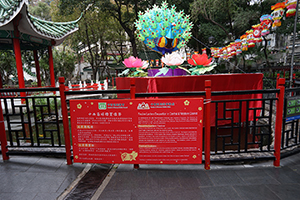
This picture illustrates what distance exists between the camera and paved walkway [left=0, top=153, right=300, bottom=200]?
7.70 feet

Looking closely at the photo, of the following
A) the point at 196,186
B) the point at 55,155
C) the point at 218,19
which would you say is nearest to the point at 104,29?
the point at 218,19

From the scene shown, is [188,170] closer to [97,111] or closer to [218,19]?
[97,111]

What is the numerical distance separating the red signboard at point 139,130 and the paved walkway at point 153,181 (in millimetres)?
262

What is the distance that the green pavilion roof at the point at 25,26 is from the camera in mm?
7961

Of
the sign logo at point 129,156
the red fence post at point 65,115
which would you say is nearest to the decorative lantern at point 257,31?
the sign logo at point 129,156

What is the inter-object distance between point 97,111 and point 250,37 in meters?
8.63

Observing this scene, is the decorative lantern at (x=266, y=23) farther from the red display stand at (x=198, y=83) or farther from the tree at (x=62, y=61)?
the tree at (x=62, y=61)

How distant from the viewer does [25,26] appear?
9.10m

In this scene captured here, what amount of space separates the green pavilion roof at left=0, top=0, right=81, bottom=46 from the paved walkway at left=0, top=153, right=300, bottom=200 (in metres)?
7.82

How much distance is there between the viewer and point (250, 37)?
844cm

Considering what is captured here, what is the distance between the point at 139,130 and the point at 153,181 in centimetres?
78

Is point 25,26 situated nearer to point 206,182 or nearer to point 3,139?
point 3,139

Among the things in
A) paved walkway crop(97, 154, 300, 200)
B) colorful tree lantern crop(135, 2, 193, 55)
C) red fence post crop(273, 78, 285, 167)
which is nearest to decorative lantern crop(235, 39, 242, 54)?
colorful tree lantern crop(135, 2, 193, 55)

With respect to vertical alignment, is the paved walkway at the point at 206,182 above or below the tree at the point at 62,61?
below
